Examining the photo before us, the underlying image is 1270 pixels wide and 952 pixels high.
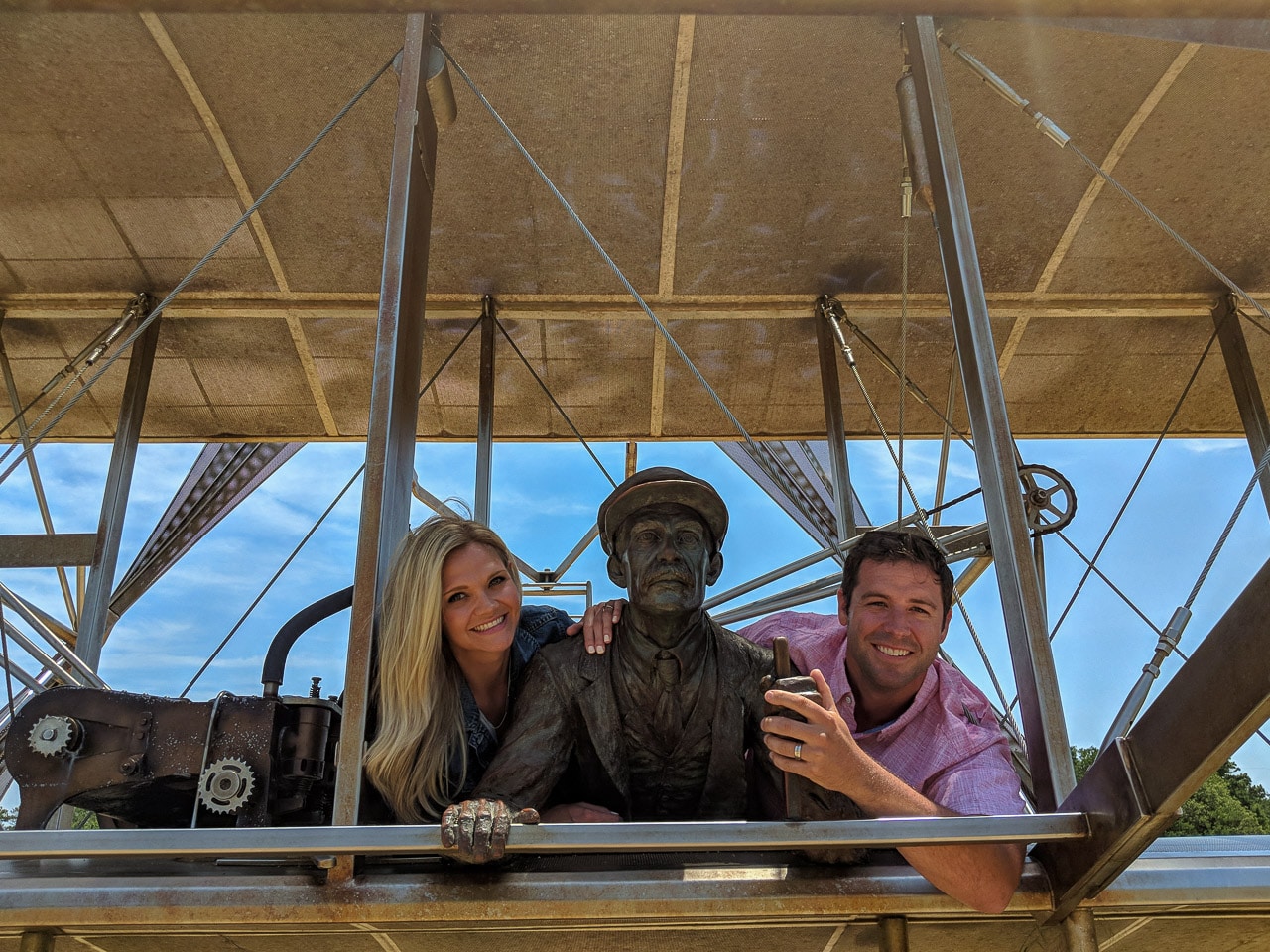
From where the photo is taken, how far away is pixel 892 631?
3.41 metres

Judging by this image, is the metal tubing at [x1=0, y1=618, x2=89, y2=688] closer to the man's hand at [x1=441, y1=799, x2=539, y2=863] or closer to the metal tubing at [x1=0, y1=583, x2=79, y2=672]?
the metal tubing at [x1=0, y1=583, x2=79, y2=672]

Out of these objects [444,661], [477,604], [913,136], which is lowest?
[444,661]

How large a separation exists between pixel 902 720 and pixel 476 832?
1363 millimetres

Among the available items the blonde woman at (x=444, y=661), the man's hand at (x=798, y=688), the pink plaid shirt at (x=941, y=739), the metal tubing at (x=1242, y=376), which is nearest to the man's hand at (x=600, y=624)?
the blonde woman at (x=444, y=661)

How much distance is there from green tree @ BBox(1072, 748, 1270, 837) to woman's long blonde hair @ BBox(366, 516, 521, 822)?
1786 cm

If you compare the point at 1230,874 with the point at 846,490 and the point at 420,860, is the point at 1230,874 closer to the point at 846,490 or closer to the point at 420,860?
the point at 420,860

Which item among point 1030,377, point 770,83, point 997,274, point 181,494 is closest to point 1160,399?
point 1030,377

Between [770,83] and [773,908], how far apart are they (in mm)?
4256

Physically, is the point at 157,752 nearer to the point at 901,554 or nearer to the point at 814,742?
the point at 814,742

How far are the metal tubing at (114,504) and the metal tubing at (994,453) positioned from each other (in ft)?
17.0

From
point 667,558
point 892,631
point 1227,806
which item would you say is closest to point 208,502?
point 667,558

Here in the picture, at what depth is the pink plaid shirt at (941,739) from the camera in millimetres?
2936

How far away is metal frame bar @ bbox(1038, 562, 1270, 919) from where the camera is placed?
214 cm

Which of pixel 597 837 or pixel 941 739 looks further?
pixel 941 739
